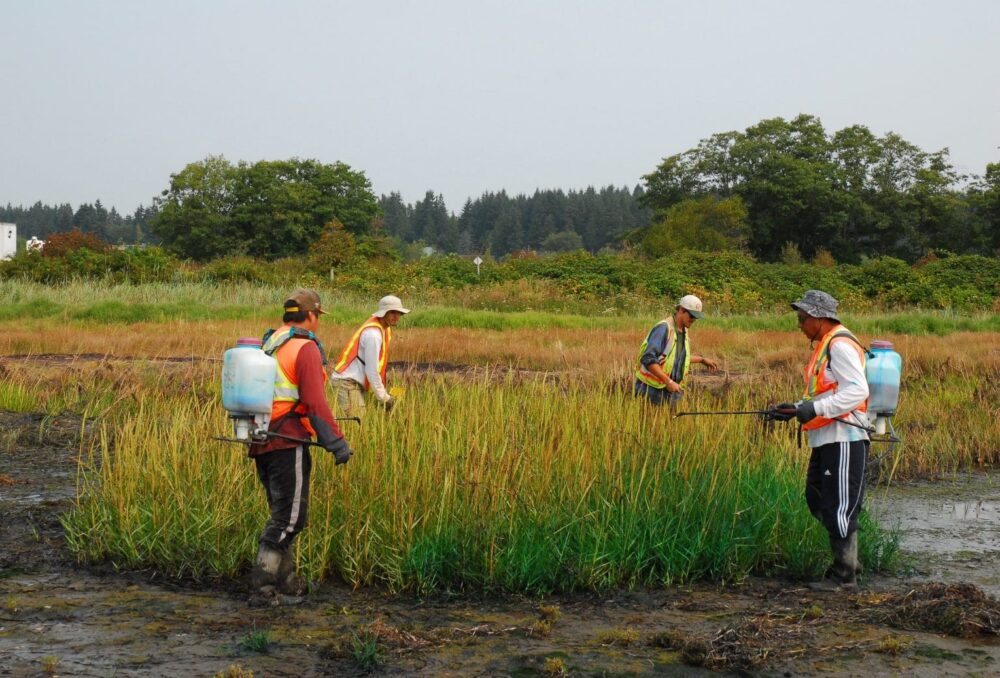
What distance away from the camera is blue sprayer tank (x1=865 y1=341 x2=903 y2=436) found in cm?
648

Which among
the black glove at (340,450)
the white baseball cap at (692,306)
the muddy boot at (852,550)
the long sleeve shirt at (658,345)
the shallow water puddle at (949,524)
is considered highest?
the white baseball cap at (692,306)

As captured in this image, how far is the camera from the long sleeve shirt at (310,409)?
5.92 m

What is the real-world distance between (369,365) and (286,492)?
3407 millimetres

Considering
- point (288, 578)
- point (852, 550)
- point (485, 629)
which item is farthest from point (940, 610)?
point (288, 578)

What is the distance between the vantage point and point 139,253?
33.0 meters

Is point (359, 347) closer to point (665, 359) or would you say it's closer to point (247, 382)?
point (665, 359)

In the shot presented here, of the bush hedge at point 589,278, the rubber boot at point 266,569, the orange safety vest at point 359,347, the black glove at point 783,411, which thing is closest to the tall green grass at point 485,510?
the rubber boot at point 266,569

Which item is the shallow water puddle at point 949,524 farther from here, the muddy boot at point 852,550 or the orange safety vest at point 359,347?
the orange safety vest at point 359,347

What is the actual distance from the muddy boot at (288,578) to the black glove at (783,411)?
2964 millimetres

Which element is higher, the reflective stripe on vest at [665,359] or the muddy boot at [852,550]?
the reflective stripe on vest at [665,359]

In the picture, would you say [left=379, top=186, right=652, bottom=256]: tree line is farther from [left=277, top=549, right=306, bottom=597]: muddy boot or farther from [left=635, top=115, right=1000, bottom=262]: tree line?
[left=277, top=549, right=306, bottom=597]: muddy boot

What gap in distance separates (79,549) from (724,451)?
437 centimetres

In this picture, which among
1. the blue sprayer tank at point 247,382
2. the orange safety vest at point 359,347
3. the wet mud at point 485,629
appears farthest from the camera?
the orange safety vest at point 359,347

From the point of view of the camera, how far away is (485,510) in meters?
6.79
